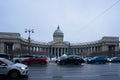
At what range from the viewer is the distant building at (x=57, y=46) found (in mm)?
132000

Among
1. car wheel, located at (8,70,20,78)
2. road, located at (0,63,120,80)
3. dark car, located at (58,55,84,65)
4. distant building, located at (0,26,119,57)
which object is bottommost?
road, located at (0,63,120,80)

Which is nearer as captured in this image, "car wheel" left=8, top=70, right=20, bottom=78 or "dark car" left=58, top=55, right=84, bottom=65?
"car wheel" left=8, top=70, right=20, bottom=78

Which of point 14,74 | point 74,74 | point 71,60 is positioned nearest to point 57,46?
point 71,60

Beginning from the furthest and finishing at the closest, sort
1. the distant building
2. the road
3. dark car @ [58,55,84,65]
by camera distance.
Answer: the distant building, dark car @ [58,55,84,65], the road

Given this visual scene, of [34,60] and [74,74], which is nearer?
[74,74]

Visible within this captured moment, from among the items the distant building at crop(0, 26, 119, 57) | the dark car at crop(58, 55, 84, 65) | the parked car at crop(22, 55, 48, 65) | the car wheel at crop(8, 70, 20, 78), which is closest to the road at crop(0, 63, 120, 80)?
the car wheel at crop(8, 70, 20, 78)

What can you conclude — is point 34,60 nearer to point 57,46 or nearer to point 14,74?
point 14,74

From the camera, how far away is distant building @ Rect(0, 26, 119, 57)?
13200 cm

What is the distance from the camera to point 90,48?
160 m

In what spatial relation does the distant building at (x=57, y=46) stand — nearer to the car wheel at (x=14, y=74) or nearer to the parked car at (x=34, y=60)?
the parked car at (x=34, y=60)

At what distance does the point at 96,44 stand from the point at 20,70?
438 ft

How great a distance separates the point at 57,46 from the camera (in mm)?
169875

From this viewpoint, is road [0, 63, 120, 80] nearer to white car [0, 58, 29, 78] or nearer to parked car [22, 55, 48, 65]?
white car [0, 58, 29, 78]

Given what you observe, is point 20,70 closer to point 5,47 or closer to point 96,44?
point 5,47
